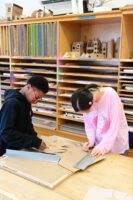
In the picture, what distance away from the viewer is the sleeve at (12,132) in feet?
4.70

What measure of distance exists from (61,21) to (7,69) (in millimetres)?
1100

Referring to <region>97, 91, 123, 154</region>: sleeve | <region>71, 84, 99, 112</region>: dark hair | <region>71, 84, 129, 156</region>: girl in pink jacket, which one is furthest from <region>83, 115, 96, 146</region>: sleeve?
<region>71, 84, 99, 112</region>: dark hair

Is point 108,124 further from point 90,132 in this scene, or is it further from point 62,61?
point 62,61

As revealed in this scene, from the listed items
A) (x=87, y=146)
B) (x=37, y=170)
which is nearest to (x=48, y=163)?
(x=37, y=170)

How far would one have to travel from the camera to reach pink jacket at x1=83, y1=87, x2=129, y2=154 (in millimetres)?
1515

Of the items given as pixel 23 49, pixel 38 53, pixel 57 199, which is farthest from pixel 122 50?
pixel 57 199

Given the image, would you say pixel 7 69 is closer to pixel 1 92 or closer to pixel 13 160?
pixel 1 92

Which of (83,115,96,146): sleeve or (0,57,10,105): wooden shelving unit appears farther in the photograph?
(0,57,10,105): wooden shelving unit

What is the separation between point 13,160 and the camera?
4.34ft

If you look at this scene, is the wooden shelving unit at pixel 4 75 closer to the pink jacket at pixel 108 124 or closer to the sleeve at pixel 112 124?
the pink jacket at pixel 108 124

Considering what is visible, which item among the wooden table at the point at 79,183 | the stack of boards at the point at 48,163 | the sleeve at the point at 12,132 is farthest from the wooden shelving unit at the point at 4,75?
the wooden table at the point at 79,183

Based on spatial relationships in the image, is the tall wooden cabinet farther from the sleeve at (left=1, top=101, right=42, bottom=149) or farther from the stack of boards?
the sleeve at (left=1, top=101, right=42, bottom=149)

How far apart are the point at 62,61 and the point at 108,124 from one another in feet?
4.52

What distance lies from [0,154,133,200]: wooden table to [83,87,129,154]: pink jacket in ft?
0.75
